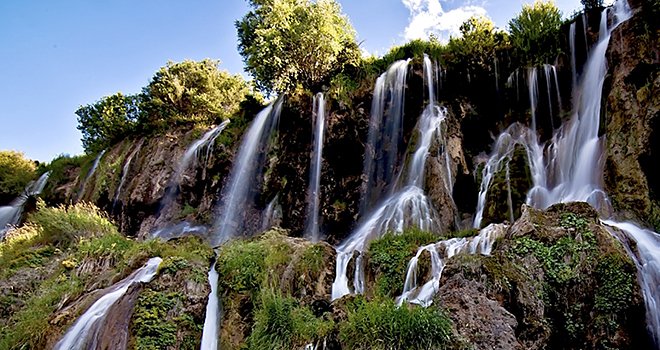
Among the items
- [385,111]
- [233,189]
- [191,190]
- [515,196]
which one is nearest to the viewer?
[515,196]

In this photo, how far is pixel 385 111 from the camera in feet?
47.4

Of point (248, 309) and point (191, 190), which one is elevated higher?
point (191, 190)

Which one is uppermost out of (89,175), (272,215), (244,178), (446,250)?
(89,175)

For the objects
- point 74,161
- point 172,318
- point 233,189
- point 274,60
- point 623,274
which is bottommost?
point 172,318

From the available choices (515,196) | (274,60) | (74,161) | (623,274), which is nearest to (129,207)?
(274,60)

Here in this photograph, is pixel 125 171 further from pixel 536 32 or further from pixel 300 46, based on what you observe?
pixel 536 32

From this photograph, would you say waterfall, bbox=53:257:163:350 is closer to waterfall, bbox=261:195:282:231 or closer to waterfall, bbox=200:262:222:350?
waterfall, bbox=200:262:222:350

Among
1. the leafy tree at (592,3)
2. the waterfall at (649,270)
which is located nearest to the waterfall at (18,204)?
the waterfall at (649,270)

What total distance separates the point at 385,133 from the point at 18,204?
2181cm

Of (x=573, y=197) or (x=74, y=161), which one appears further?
(x=74, y=161)

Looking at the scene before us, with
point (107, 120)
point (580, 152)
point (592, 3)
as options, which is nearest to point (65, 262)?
point (580, 152)

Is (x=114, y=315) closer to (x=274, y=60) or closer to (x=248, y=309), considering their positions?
(x=248, y=309)

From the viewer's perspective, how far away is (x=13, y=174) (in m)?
26.5

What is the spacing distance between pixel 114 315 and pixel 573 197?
897 cm
